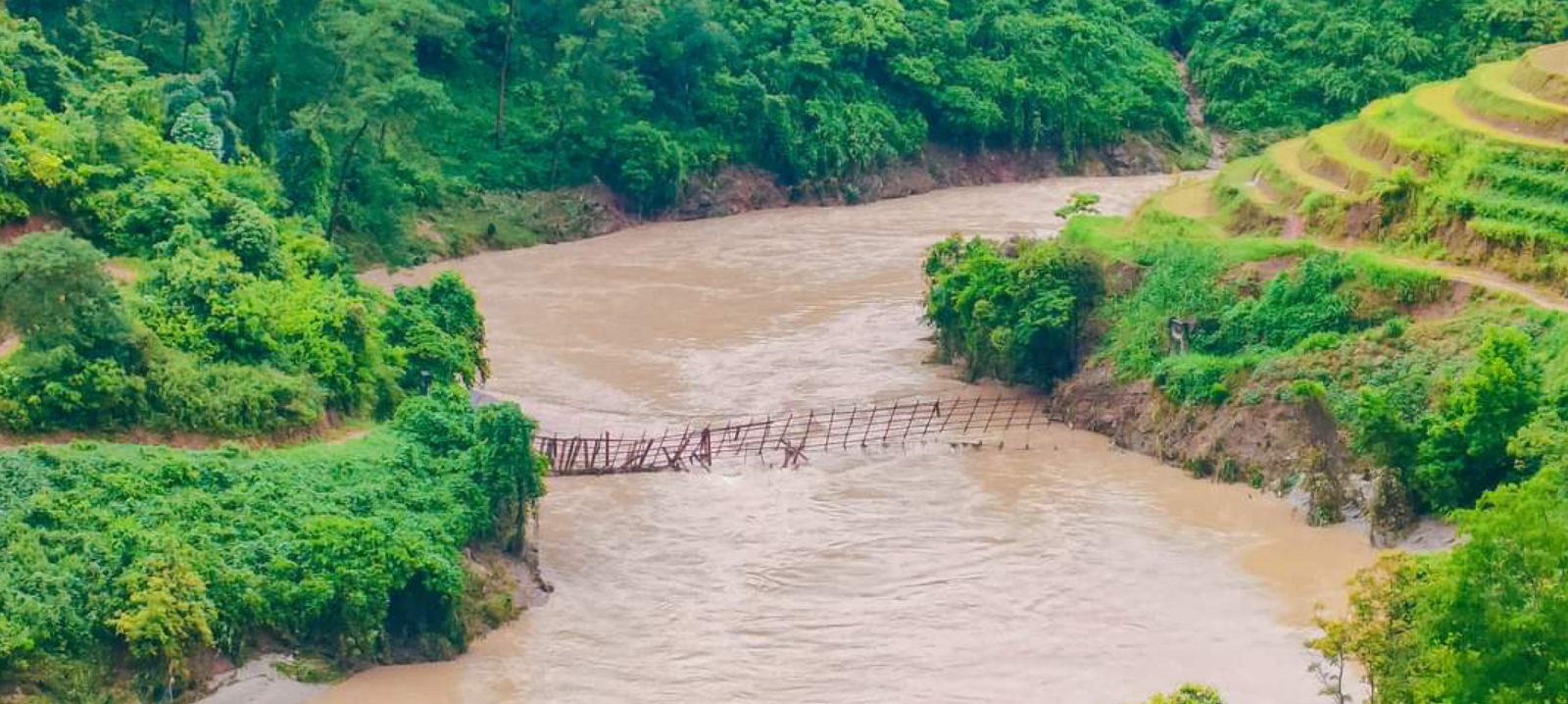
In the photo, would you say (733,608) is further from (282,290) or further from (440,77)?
(440,77)

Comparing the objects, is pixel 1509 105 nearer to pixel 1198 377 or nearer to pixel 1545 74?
pixel 1545 74

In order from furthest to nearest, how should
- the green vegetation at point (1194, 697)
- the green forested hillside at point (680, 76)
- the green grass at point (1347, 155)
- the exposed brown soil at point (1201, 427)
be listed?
the green forested hillside at point (680, 76), the green grass at point (1347, 155), the exposed brown soil at point (1201, 427), the green vegetation at point (1194, 697)

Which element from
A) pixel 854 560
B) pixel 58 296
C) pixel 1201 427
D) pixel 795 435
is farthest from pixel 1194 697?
pixel 795 435

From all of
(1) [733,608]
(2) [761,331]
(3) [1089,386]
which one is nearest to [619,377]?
(2) [761,331]

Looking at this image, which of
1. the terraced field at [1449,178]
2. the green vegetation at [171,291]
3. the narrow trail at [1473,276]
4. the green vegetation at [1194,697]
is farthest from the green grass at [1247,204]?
the green vegetation at [1194,697]

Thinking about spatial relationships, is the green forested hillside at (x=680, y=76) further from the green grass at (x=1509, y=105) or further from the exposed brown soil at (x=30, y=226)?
the green grass at (x=1509, y=105)

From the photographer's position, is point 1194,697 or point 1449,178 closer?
point 1194,697
